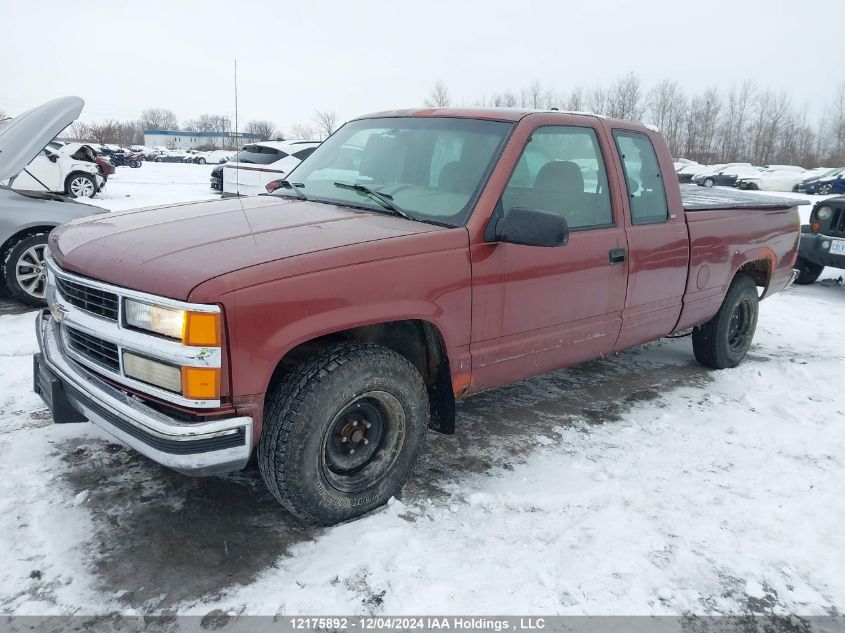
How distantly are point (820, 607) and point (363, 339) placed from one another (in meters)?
2.14

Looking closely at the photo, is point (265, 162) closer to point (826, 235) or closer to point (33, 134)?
point (33, 134)

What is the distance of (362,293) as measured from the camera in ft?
8.57

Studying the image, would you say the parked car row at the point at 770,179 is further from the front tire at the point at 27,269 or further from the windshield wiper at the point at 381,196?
the windshield wiper at the point at 381,196

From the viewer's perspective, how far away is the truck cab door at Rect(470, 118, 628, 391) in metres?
3.15

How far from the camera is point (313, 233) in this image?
9.16 feet

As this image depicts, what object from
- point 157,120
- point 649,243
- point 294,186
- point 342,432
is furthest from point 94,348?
point 157,120

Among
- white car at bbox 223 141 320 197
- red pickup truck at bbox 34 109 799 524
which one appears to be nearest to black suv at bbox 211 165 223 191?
white car at bbox 223 141 320 197

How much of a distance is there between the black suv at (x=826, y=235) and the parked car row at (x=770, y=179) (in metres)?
17.9

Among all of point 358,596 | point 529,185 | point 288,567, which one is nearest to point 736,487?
point 529,185

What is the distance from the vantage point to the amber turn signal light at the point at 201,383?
2.29 m

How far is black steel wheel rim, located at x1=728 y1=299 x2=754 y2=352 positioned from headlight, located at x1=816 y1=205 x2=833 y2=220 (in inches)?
159

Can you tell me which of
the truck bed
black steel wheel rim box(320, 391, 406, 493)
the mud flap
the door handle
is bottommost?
black steel wheel rim box(320, 391, 406, 493)

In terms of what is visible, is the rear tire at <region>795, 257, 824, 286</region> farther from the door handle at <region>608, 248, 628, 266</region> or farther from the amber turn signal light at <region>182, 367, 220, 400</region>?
the amber turn signal light at <region>182, 367, 220, 400</region>

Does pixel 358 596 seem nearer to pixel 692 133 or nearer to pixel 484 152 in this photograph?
pixel 484 152
